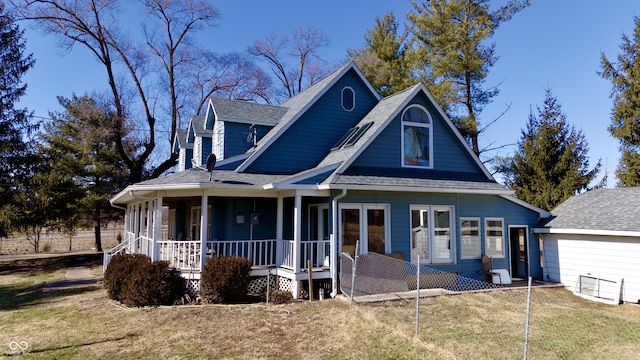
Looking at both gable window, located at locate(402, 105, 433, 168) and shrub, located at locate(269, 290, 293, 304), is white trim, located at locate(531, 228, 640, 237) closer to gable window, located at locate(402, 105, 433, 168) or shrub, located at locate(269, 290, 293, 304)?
gable window, located at locate(402, 105, 433, 168)

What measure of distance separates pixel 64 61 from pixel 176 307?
2188 cm

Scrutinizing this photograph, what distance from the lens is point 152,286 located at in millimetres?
9922

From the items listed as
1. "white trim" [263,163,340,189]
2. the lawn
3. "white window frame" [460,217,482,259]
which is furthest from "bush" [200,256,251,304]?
"white window frame" [460,217,482,259]

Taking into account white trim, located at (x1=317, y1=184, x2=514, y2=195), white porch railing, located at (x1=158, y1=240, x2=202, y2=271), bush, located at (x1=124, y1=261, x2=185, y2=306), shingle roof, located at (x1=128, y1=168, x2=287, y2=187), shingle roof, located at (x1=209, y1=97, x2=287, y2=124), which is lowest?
bush, located at (x1=124, y1=261, x2=185, y2=306)

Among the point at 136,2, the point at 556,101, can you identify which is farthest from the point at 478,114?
the point at 136,2

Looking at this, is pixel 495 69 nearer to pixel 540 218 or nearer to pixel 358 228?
pixel 540 218

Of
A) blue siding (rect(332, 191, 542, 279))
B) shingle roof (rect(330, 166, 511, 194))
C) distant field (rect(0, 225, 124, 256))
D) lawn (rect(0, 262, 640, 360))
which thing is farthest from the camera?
distant field (rect(0, 225, 124, 256))

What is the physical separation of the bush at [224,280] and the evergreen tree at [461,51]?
57.6 ft

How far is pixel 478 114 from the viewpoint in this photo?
24.6 m

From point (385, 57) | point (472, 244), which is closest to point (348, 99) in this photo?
point (472, 244)

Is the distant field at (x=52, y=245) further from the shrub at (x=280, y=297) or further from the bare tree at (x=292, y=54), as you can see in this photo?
the shrub at (x=280, y=297)

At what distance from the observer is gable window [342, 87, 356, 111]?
48.8 ft

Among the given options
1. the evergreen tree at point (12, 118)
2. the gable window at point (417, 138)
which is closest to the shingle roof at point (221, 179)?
the gable window at point (417, 138)

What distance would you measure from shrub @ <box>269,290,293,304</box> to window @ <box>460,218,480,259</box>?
238 inches
